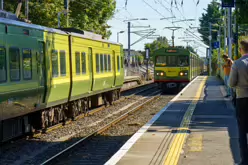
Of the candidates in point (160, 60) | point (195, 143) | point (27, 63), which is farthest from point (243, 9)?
point (160, 60)

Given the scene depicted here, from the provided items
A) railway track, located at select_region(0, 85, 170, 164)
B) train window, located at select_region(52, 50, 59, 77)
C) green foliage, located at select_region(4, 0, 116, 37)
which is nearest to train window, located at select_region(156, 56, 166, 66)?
green foliage, located at select_region(4, 0, 116, 37)

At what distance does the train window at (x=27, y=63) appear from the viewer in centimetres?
1219

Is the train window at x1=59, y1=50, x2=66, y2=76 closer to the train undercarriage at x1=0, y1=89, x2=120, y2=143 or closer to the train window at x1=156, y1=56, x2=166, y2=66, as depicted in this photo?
the train undercarriage at x1=0, y1=89, x2=120, y2=143

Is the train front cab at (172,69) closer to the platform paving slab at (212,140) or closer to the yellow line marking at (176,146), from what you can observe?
the platform paving slab at (212,140)

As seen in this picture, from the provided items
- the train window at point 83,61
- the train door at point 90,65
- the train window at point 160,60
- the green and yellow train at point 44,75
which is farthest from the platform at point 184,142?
the train window at point 160,60

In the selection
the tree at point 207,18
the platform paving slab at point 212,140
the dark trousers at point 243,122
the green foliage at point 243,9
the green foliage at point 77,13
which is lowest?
the platform paving slab at point 212,140

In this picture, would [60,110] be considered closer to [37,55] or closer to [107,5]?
[37,55]

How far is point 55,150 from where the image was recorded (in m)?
12.1

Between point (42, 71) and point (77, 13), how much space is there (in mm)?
30265

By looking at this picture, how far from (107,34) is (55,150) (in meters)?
39.5

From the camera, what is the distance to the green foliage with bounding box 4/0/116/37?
34.4m

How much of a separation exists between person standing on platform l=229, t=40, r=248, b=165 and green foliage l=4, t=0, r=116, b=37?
26996 millimetres

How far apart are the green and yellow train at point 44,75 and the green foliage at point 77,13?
1397cm

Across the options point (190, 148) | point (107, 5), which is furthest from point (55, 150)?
point (107, 5)
